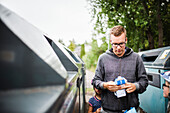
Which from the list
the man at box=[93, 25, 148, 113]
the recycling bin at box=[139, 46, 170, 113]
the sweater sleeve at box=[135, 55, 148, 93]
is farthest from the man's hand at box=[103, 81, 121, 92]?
the recycling bin at box=[139, 46, 170, 113]

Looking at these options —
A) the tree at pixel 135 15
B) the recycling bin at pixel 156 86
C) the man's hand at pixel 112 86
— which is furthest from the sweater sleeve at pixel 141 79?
the tree at pixel 135 15

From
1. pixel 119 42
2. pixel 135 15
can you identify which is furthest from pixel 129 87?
pixel 135 15

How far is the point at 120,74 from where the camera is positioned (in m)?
1.47

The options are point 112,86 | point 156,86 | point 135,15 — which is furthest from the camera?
point 135,15

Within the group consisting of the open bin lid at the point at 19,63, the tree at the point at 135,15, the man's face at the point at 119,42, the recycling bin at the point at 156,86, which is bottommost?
the recycling bin at the point at 156,86

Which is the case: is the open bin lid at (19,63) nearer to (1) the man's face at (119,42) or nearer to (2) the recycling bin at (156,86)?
(1) the man's face at (119,42)

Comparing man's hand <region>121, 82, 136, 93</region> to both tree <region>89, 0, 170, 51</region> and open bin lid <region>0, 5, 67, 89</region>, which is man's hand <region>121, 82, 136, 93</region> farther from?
tree <region>89, 0, 170, 51</region>

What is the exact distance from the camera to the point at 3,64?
1.48 ft

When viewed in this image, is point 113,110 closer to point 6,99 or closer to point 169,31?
point 6,99

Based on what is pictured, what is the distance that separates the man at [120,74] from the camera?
1397mm

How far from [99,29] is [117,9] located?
3.97 feet

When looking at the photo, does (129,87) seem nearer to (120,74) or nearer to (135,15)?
(120,74)

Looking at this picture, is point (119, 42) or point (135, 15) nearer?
point (119, 42)

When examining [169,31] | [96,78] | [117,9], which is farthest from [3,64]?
[169,31]
